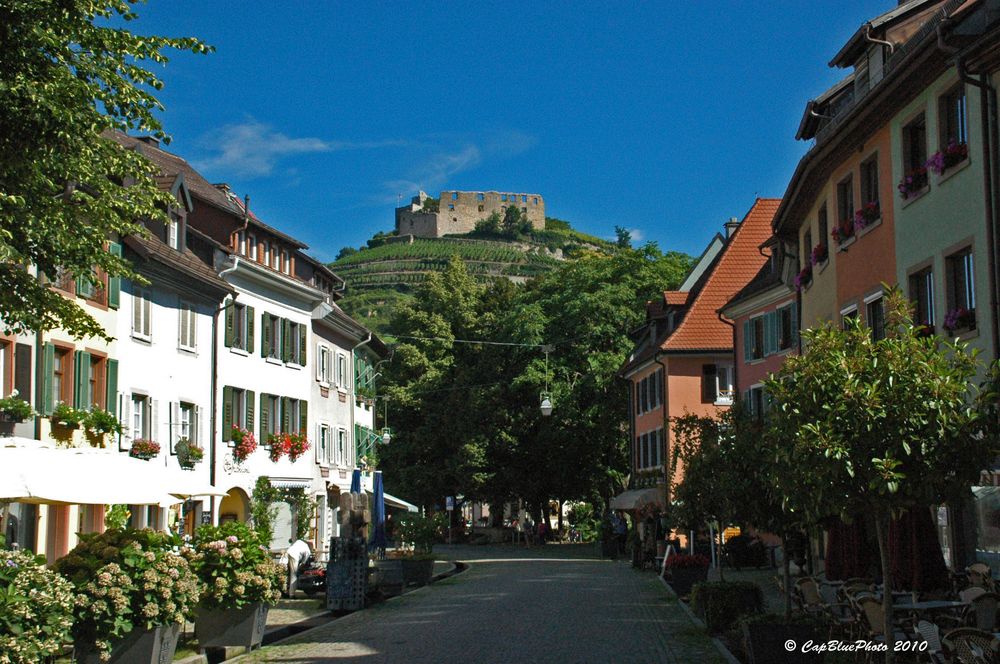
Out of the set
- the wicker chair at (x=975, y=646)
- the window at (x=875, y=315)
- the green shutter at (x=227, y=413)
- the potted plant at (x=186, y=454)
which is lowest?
the wicker chair at (x=975, y=646)

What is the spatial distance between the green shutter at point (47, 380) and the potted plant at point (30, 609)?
15151mm

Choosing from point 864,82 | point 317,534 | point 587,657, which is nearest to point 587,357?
point 317,534

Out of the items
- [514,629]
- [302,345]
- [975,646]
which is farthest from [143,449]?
[975,646]

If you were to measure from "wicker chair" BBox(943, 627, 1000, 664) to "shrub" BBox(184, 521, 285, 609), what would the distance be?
29.9 ft

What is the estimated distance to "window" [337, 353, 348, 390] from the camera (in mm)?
48594

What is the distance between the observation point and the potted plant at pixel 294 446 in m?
39.9

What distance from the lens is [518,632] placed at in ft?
65.5

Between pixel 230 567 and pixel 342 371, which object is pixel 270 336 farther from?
pixel 230 567

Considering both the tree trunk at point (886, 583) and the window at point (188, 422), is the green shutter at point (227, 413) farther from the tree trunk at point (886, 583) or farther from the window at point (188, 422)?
the tree trunk at point (886, 583)

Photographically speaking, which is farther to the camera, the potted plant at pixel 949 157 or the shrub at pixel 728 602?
the potted plant at pixel 949 157

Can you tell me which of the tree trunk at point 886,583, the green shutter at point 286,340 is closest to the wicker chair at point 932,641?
the tree trunk at point 886,583

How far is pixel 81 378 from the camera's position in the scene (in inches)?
1053

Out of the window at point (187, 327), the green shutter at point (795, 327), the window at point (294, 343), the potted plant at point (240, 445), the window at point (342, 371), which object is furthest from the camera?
the window at point (342, 371)

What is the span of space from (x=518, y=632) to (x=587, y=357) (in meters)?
41.0
